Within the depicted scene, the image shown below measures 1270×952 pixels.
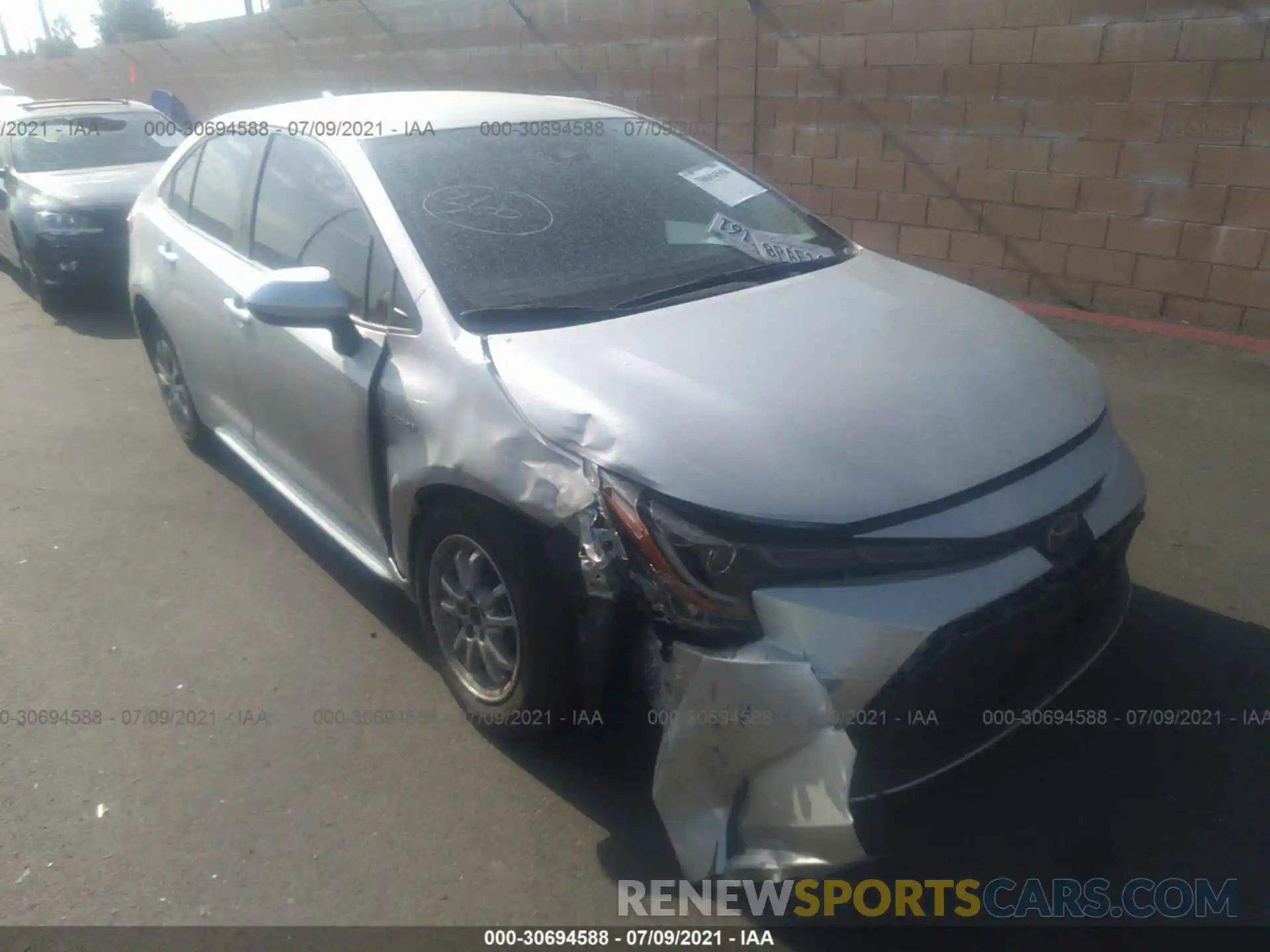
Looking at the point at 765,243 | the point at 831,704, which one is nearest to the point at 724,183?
the point at 765,243

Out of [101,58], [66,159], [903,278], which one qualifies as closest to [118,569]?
[903,278]

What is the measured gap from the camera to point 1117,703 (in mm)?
3045

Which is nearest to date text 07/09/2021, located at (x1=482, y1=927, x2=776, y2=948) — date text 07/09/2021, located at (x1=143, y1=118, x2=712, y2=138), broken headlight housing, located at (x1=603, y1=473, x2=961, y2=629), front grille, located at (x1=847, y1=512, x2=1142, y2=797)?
front grille, located at (x1=847, y1=512, x2=1142, y2=797)

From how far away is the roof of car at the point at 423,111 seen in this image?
3537 mm

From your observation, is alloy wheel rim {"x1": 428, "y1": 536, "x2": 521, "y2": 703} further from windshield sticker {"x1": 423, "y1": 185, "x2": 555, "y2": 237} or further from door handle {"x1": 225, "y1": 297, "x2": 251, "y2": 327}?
door handle {"x1": 225, "y1": 297, "x2": 251, "y2": 327}

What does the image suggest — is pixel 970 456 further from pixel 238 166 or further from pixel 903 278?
pixel 238 166

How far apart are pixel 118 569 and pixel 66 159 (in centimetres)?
595

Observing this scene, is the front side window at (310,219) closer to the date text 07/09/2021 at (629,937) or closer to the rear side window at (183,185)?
the rear side window at (183,185)

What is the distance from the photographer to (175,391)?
5.04 meters

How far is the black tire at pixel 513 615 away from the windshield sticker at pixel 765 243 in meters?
1.34

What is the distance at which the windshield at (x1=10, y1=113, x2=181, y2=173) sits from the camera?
8.49 metres

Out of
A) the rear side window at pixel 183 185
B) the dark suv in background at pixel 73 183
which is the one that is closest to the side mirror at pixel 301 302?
the rear side window at pixel 183 185

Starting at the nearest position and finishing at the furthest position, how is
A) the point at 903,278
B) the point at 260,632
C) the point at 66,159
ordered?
1. the point at 903,278
2. the point at 260,632
3. the point at 66,159

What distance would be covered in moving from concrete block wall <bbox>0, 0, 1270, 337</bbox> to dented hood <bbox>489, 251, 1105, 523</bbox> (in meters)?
4.01
